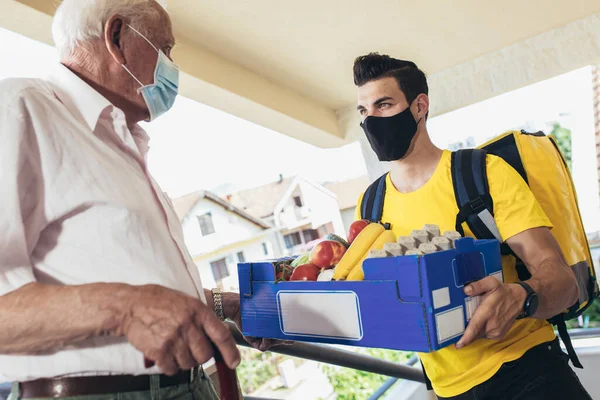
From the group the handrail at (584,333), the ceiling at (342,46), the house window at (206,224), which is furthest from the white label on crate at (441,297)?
the house window at (206,224)

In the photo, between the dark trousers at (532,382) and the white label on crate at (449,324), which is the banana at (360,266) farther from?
the dark trousers at (532,382)

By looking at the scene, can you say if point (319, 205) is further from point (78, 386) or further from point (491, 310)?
point (78, 386)

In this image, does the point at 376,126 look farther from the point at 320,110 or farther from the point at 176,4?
the point at 320,110

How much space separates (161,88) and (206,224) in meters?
6.09

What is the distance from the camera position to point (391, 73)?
69.5 inches

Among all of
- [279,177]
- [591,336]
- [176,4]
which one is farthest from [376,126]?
[279,177]

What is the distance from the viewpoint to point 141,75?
1.13 m

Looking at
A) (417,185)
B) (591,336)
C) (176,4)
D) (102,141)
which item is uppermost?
(176,4)

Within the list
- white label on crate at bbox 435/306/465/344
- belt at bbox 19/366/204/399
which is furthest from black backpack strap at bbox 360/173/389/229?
belt at bbox 19/366/204/399

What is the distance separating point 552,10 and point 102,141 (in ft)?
9.89

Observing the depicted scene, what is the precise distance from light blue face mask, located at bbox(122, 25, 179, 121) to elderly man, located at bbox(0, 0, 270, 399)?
9 centimetres

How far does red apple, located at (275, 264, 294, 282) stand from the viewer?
4.05 feet

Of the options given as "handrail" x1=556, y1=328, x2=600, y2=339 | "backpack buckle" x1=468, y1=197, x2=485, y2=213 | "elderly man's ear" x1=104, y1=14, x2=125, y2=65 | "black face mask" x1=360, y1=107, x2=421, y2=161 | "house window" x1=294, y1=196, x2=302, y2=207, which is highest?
"house window" x1=294, y1=196, x2=302, y2=207

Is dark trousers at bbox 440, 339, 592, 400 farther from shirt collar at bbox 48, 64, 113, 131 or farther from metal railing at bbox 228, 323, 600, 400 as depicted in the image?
shirt collar at bbox 48, 64, 113, 131
